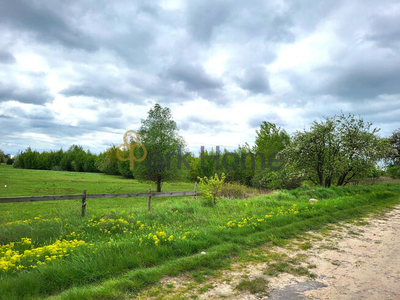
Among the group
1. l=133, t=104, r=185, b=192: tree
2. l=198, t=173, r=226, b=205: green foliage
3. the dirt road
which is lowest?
the dirt road

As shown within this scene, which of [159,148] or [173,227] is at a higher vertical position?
[159,148]

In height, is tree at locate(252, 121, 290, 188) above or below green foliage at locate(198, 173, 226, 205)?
above

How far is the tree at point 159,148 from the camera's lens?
2719 centimetres

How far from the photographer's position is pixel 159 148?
27.4m

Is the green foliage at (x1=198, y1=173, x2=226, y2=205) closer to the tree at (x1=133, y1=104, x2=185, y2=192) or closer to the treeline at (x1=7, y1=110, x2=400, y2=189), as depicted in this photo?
the treeline at (x1=7, y1=110, x2=400, y2=189)

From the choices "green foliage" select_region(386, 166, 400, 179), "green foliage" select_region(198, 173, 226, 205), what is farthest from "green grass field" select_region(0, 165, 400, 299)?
"green foliage" select_region(386, 166, 400, 179)

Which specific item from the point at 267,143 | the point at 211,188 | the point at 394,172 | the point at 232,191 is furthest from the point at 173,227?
the point at 394,172

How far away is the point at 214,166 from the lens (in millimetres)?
39469

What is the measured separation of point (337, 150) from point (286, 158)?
12.5 ft

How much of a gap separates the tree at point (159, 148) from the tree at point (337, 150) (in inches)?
504

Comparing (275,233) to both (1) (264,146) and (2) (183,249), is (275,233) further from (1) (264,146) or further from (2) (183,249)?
(1) (264,146)

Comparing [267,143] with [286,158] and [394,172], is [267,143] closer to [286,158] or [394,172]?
[286,158]

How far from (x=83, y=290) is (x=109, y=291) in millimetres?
399

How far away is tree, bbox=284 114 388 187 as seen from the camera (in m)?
18.7
